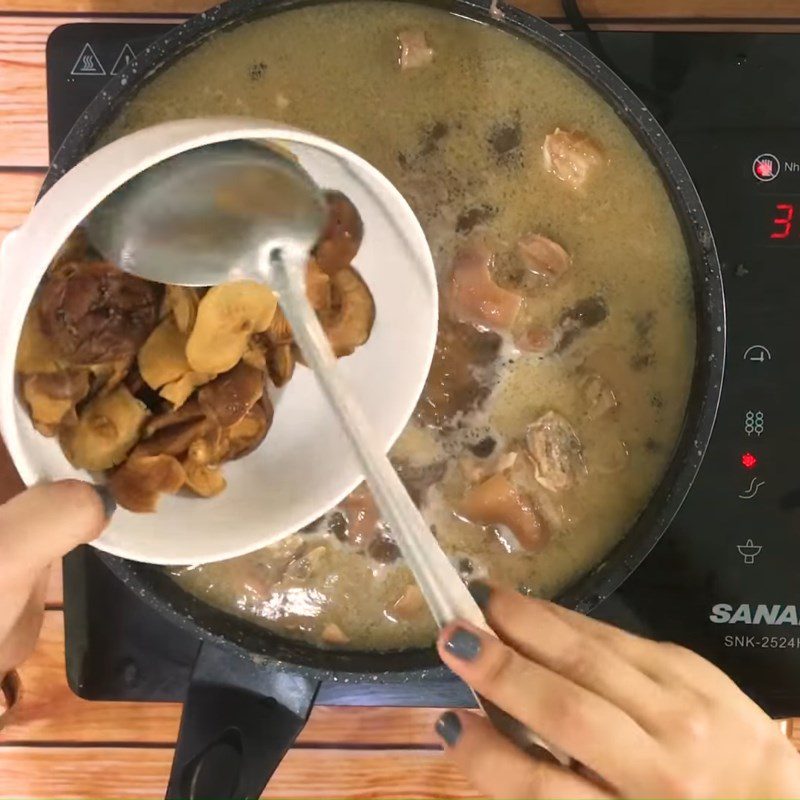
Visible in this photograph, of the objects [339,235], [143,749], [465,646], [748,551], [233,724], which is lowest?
[143,749]

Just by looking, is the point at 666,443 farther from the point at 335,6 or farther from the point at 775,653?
the point at 335,6

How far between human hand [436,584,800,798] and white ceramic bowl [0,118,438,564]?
14 centimetres

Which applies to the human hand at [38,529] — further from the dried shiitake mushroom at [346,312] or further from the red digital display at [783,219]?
the red digital display at [783,219]

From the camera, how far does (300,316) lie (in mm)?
501

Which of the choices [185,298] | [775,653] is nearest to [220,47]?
[185,298]

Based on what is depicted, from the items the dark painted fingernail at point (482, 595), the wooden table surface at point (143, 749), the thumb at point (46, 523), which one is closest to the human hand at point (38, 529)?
the thumb at point (46, 523)

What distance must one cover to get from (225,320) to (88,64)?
312 millimetres

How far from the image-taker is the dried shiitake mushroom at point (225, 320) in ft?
1.66

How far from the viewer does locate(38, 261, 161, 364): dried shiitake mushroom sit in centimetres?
49

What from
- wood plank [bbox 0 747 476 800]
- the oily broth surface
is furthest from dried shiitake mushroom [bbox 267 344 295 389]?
wood plank [bbox 0 747 476 800]

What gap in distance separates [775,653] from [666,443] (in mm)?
231

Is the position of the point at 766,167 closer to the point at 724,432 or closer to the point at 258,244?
the point at 724,432

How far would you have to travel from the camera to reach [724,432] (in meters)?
0.71

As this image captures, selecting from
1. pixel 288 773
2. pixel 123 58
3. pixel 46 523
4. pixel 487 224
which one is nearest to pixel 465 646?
pixel 46 523
